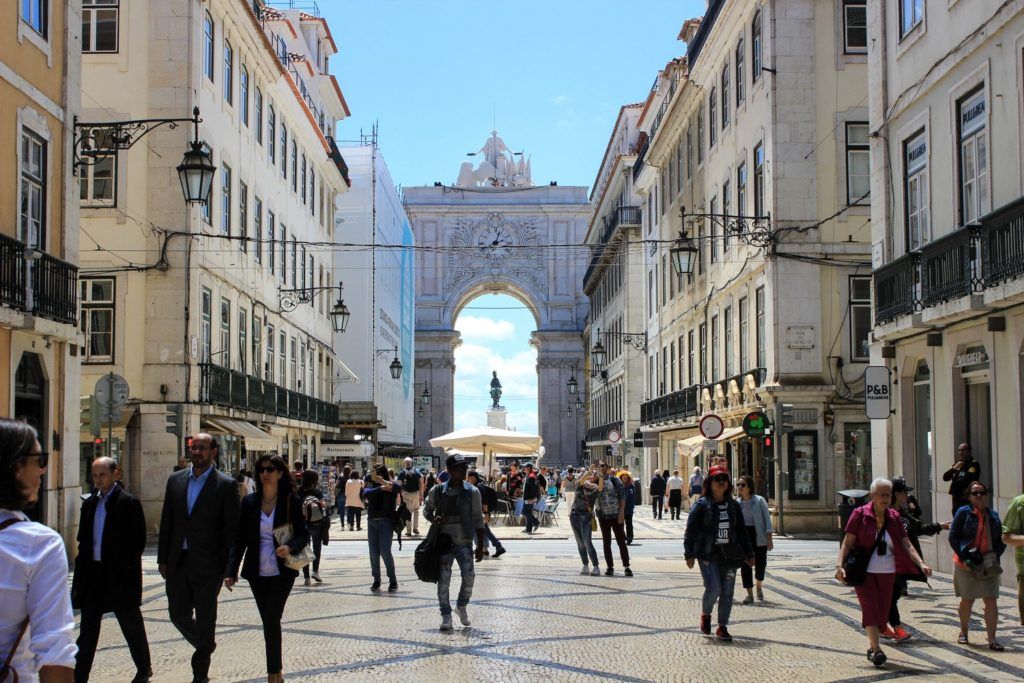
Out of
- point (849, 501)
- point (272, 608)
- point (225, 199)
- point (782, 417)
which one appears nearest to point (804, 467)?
point (782, 417)

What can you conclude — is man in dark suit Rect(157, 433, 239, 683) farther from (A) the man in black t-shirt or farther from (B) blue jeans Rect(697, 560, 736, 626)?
(A) the man in black t-shirt

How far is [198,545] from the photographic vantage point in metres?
8.66

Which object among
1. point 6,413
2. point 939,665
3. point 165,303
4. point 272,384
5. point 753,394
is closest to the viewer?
point 939,665

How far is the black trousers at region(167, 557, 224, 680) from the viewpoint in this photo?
28.0 feet

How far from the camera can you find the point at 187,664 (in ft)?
32.3

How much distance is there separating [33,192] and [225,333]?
13.0 metres

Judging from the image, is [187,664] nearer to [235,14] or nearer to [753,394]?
[753,394]

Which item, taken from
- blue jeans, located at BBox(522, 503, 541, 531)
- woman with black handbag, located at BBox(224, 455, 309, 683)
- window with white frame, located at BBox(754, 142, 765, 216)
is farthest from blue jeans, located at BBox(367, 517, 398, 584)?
window with white frame, located at BBox(754, 142, 765, 216)

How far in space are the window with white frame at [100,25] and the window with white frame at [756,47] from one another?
46.5ft

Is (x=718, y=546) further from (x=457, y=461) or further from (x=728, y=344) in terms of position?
(x=728, y=344)

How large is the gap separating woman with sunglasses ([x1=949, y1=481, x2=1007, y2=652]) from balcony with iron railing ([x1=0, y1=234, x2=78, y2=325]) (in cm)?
1114

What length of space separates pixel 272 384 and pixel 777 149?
14901 millimetres

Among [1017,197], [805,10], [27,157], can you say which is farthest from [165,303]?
[1017,197]

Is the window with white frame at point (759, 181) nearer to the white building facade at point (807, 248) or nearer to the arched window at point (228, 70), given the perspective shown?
the white building facade at point (807, 248)
